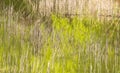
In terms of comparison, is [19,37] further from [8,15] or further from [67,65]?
[67,65]

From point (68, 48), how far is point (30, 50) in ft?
1.02

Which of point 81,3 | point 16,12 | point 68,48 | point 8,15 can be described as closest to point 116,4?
point 81,3

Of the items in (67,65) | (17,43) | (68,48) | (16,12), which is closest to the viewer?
(67,65)

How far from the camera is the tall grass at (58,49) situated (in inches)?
115

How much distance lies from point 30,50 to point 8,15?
0.62 metres

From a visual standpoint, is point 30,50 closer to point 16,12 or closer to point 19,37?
point 19,37

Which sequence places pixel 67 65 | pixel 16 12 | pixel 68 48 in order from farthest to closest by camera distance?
pixel 16 12 < pixel 68 48 < pixel 67 65

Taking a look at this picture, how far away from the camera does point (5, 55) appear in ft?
10.3

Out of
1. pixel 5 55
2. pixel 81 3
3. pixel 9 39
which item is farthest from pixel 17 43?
pixel 81 3

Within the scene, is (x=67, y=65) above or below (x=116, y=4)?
below

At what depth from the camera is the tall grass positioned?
292 centimetres

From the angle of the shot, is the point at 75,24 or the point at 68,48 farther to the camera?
the point at 75,24

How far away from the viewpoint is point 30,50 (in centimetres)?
330

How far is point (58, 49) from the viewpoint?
304 cm
